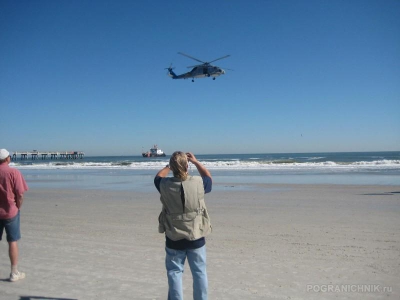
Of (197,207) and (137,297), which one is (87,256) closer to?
(137,297)

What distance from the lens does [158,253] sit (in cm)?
546

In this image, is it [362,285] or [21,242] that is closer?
[362,285]

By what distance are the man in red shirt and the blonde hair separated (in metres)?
2.36

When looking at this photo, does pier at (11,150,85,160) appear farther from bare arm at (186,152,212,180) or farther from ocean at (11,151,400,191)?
bare arm at (186,152,212,180)

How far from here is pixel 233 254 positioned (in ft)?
17.6

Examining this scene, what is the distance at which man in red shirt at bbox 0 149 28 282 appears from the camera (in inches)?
164

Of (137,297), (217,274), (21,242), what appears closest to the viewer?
(137,297)

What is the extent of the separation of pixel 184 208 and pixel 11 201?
251 cm

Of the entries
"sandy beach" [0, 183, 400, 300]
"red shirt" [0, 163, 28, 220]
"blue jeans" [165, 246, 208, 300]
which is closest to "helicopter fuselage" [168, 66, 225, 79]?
"sandy beach" [0, 183, 400, 300]

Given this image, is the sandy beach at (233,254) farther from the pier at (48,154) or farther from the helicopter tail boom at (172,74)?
the pier at (48,154)

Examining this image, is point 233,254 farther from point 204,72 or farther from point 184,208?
point 204,72

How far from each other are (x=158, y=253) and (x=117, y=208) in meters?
5.27

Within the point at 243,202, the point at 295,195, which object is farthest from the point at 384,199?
the point at 243,202

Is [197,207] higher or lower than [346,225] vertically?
higher
